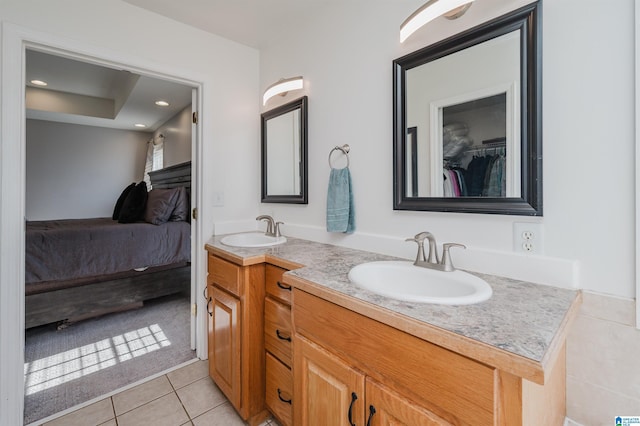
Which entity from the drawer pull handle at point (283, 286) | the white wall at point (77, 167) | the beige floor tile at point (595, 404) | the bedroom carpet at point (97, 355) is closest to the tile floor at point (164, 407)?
the bedroom carpet at point (97, 355)

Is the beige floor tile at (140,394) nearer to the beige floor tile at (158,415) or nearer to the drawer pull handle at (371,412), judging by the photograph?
the beige floor tile at (158,415)

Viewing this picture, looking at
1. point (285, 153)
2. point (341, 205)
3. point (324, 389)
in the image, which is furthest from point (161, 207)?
point (324, 389)

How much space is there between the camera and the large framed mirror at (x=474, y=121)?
0.96m

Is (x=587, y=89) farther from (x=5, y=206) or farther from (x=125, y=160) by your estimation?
(x=125, y=160)

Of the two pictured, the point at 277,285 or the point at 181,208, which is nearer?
the point at 277,285

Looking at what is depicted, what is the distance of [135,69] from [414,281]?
77.4 inches

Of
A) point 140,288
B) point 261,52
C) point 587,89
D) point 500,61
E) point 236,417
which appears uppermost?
point 261,52

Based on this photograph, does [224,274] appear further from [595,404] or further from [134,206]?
[134,206]

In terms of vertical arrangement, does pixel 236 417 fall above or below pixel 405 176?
below

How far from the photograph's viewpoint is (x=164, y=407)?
1.55 meters

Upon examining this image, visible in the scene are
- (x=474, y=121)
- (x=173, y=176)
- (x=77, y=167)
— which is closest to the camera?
(x=474, y=121)

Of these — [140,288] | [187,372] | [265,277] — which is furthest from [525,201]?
[140,288]

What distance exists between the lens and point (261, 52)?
7.35 feet

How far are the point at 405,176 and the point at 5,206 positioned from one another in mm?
1910
